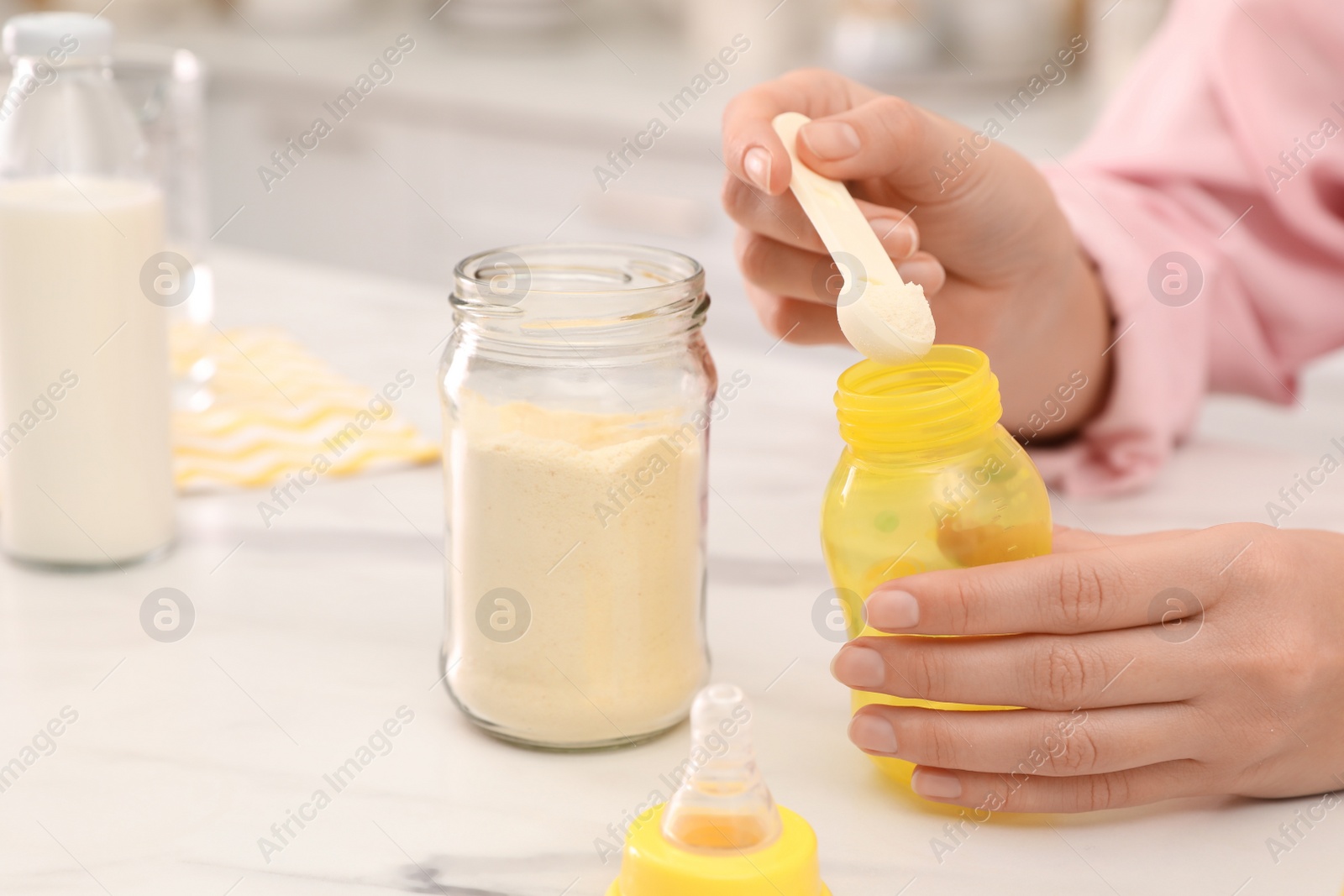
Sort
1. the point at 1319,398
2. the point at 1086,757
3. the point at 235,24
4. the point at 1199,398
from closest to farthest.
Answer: the point at 1086,757 < the point at 1199,398 < the point at 1319,398 < the point at 235,24

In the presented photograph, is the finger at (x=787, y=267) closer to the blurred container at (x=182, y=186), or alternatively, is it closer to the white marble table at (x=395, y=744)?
the white marble table at (x=395, y=744)

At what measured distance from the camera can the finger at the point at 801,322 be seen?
2.54ft

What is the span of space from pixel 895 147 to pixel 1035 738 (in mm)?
287

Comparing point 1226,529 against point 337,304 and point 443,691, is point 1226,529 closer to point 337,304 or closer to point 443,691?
point 443,691

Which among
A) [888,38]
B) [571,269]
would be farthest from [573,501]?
[888,38]

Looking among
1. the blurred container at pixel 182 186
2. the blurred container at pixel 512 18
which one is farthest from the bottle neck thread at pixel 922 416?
the blurred container at pixel 512 18

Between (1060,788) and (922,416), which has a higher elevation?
(922,416)

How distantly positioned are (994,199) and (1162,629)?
312 millimetres

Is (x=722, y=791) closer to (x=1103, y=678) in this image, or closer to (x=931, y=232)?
(x=1103, y=678)

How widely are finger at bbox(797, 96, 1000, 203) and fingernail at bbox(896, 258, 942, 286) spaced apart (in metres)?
0.05

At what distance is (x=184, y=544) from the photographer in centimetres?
76

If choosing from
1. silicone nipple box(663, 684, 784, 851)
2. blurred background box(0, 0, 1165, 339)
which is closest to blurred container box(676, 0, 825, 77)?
blurred background box(0, 0, 1165, 339)

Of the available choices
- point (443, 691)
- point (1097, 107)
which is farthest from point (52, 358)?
point (1097, 107)

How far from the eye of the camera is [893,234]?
2.04 feet
